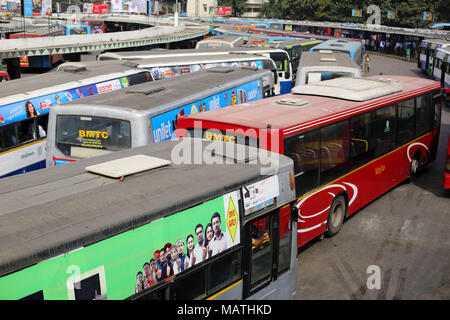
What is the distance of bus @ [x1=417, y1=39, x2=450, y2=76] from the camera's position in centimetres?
3472

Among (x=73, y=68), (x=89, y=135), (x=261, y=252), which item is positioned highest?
(x=73, y=68)

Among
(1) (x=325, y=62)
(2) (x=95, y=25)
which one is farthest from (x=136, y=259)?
(2) (x=95, y=25)

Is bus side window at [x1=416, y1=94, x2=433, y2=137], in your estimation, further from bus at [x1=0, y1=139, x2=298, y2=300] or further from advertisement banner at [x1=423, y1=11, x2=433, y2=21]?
advertisement banner at [x1=423, y1=11, x2=433, y2=21]

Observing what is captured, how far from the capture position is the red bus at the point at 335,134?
891cm

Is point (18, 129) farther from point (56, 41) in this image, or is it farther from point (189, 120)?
point (56, 41)

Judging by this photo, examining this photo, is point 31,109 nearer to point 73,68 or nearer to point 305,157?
point 73,68

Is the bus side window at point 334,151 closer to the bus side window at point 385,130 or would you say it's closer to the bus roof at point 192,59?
the bus side window at point 385,130

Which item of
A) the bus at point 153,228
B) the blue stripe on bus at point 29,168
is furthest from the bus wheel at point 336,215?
the blue stripe on bus at point 29,168

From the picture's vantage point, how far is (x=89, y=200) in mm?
5148

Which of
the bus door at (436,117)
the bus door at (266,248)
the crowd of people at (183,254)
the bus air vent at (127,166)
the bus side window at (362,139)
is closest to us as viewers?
the crowd of people at (183,254)

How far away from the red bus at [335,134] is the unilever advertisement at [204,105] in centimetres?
139

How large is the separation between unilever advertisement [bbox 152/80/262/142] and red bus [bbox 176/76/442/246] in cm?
139

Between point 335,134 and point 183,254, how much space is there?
5286 mm
